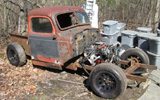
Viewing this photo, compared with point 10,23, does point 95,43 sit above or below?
below

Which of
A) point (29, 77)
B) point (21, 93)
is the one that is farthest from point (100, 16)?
point (21, 93)

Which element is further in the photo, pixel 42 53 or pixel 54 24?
pixel 42 53

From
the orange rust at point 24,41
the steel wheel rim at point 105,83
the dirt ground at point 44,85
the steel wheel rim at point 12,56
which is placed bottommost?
the dirt ground at point 44,85

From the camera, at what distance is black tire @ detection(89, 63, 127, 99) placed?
341 cm

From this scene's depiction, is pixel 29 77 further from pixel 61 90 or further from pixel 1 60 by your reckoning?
pixel 1 60

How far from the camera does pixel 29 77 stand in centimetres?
490

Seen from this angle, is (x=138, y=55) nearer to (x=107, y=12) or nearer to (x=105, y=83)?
(x=105, y=83)

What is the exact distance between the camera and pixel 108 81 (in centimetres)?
363

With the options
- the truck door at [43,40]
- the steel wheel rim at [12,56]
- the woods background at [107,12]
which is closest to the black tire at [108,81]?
the truck door at [43,40]

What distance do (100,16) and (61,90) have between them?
8940 mm

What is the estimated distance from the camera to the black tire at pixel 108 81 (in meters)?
3.41

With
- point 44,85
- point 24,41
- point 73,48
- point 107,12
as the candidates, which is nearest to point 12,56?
point 24,41

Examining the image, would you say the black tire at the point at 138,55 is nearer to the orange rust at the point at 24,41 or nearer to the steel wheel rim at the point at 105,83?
the steel wheel rim at the point at 105,83

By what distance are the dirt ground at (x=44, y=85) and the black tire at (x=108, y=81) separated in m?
0.26
